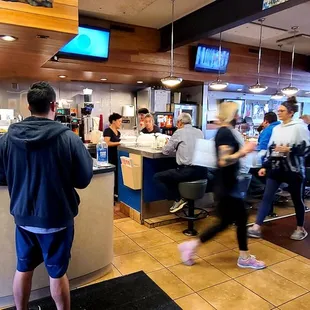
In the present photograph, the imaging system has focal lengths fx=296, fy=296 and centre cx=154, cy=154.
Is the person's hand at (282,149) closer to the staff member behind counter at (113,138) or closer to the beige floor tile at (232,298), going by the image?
the beige floor tile at (232,298)

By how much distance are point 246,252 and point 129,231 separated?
4.89 feet

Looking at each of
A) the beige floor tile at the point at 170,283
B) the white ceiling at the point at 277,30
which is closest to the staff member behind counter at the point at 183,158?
the beige floor tile at the point at 170,283

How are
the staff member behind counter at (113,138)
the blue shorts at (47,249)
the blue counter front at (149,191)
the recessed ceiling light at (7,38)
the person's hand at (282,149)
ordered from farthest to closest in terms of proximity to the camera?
the staff member behind counter at (113,138), the blue counter front at (149,191), the person's hand at (282,149), the recessed ceiling light at (7,38), the blue shorts at (47,249)

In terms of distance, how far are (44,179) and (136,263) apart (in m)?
1.64

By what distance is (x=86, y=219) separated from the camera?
2.49 meters

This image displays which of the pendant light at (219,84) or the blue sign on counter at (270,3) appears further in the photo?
the pendant light at (219,84)

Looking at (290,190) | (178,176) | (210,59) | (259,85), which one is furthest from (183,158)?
(210,59)

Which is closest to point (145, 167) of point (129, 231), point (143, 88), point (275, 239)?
point (129, 231)

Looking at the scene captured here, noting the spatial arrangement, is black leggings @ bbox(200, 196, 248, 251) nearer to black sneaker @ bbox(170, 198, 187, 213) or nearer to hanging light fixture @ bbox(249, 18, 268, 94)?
black sneaker @ bbox(170, 198, 187, 213)

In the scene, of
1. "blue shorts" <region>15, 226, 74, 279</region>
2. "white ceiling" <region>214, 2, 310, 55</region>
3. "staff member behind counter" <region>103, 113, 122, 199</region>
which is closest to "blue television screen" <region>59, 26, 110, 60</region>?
"staff member behind counter" <region>103, 113, 122, 199</region>

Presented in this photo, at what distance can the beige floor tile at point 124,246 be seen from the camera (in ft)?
10.4

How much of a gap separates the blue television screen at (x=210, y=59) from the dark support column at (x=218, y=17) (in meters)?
0.83

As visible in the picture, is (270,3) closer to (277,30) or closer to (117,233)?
A: (277,30)

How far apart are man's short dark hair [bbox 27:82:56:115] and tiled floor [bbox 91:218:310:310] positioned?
1.68 metres
